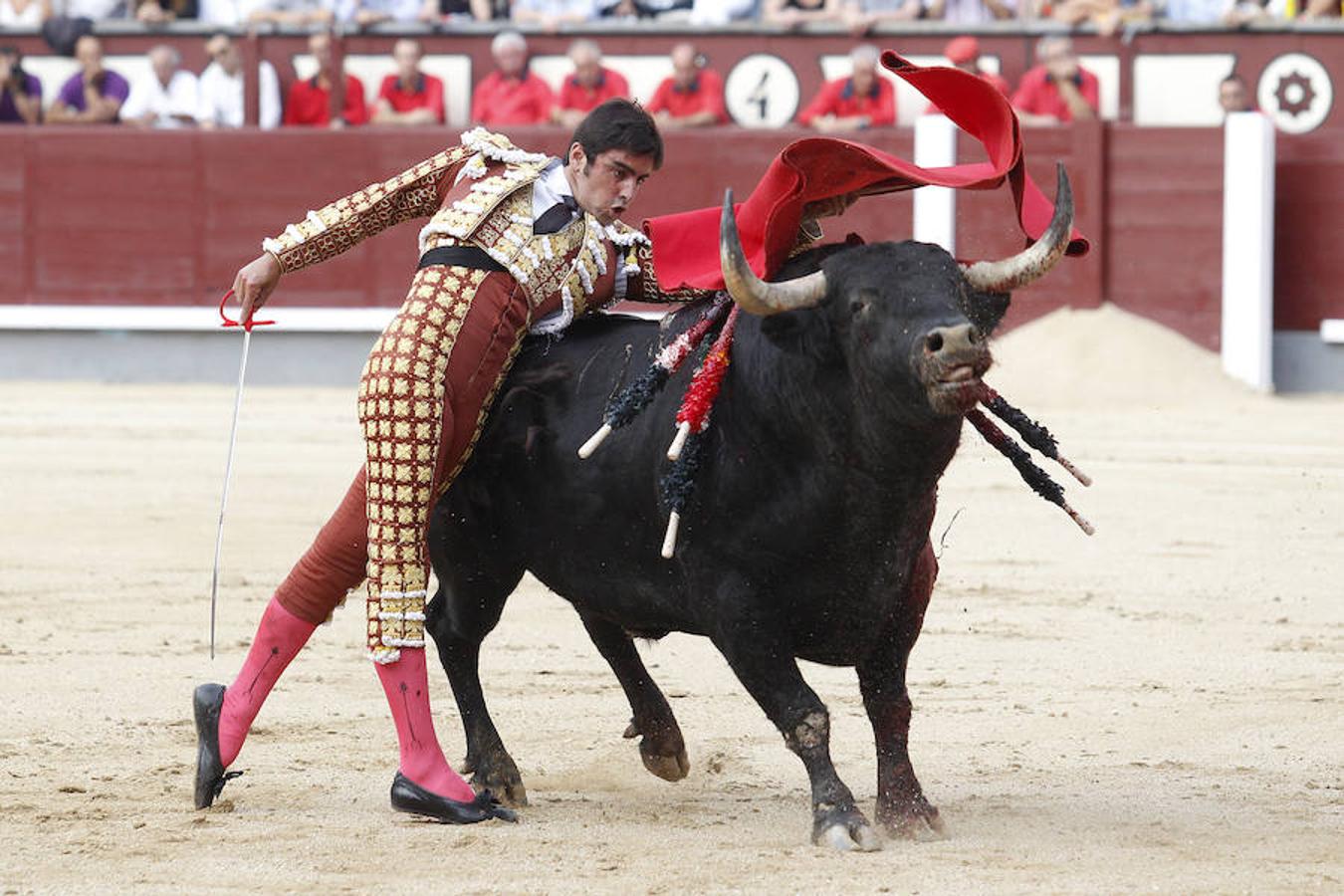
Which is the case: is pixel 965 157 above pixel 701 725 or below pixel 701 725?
above

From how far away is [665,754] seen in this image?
12.7 ft

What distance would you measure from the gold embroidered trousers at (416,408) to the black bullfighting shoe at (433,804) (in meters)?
0.19

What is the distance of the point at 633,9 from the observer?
437 inches

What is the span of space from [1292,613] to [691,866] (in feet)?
9.04

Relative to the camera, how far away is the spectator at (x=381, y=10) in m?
11.3

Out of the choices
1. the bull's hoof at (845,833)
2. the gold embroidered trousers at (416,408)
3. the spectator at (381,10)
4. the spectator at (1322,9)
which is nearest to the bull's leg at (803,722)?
the bull's hoof at (845,833)

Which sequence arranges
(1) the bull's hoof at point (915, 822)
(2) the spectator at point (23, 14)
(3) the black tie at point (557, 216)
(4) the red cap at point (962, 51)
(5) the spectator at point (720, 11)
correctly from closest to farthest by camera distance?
(1) the bull's hoof at point (915, 822) < (3) the black tie at point (557, 216) < (4) the red cap at point (962, 51) < (5) the spectator at point (720, 11) < (2) the spectator at point (23, 14)

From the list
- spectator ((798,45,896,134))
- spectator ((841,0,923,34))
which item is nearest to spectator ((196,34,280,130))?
spectator ((798,45,896,134))

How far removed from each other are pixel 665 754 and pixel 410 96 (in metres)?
7.74

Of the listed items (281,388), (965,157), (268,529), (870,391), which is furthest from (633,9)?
(870,391)

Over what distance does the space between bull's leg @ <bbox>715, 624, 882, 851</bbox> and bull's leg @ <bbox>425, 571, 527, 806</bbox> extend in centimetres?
59

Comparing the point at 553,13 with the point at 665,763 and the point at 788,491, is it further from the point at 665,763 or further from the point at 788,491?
the point at 788,491

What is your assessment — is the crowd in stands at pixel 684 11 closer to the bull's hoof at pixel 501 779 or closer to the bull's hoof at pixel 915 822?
the bull's hoof at pixel 501 779

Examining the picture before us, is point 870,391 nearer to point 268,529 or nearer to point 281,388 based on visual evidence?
point 268,529
